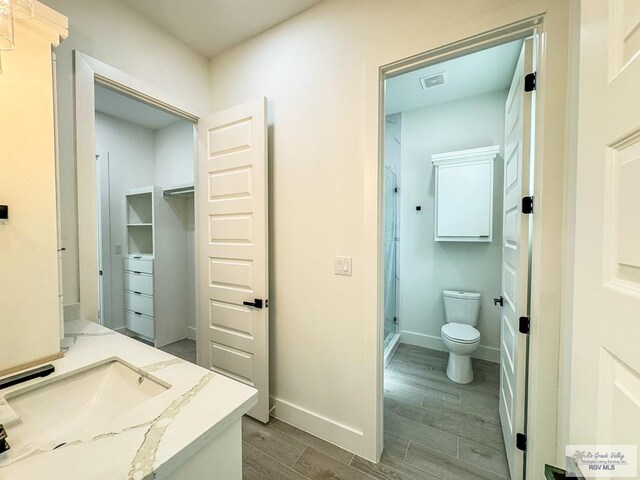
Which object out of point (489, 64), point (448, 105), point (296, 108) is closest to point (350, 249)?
point (296, 108)

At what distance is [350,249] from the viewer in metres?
1.53

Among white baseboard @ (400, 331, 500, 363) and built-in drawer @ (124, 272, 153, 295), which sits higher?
built-in drawer @ (124, 272, 153, 295)

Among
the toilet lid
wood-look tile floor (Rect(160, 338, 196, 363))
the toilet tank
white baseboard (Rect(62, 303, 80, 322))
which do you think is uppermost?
white baseboard (Rect(62, 303, 80, 322))

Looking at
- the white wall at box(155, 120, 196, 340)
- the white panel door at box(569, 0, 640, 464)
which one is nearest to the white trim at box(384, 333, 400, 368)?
the white panel door at box(569, 0, 640, 464)

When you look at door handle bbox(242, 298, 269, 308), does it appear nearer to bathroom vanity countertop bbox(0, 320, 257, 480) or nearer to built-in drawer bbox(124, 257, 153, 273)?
bathroom vanity countertop bbox(0, 320, 257, 480)

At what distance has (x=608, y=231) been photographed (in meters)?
0.50

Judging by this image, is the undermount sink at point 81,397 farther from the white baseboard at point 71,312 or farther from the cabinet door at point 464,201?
the cabinet door at point 464,201

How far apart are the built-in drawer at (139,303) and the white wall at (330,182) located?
2.03 metres

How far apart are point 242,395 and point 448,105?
10.3ft

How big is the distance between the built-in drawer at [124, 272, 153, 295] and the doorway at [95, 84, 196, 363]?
0.5 inches

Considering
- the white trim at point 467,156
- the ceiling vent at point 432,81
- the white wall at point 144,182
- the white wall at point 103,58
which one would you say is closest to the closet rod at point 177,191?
the white wall at point 144,182

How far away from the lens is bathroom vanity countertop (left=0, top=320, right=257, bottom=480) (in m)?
0.51

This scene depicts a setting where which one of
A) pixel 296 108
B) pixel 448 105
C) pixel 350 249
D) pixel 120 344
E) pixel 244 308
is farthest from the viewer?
pixel 448 105

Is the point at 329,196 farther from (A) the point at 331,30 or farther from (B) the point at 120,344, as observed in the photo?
(B) the point at 120,344
